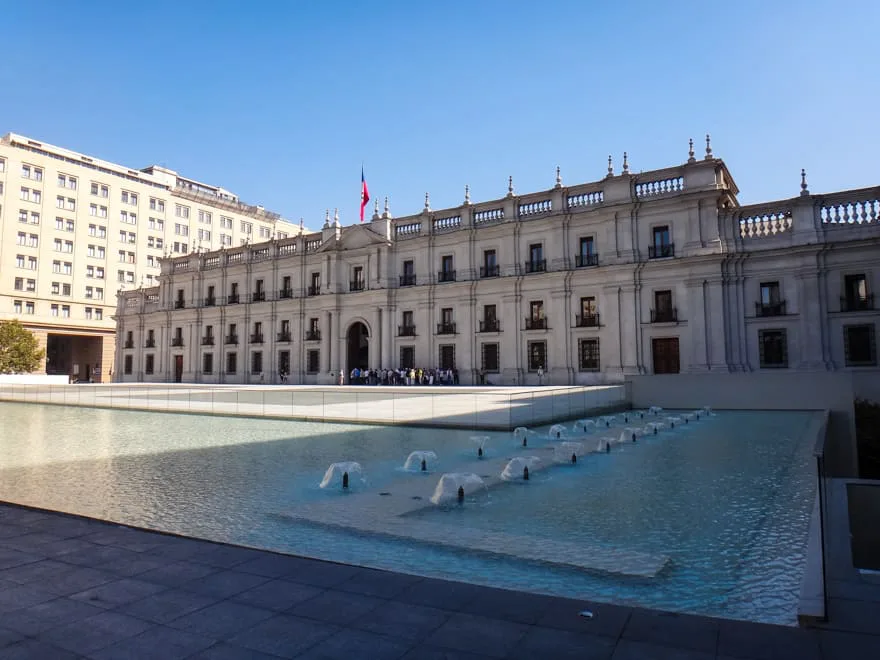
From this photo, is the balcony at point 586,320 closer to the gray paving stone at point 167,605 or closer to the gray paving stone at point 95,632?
the gray paving stone at point 167,605

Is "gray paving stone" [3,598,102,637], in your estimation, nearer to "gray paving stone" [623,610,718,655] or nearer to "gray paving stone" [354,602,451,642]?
"gray paving stone" [354,602,451,642]

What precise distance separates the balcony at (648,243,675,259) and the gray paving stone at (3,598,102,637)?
3153cm

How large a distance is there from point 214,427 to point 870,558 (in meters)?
13.3

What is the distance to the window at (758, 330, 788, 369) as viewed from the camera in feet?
90.1

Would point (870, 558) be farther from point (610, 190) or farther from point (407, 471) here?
point (610, 190)

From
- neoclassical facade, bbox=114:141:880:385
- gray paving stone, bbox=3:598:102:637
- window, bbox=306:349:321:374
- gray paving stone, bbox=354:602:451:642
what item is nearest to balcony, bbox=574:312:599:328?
neoclassical facade, bbox=114:141:880:385

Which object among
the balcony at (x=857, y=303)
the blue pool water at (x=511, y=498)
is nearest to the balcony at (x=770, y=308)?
the balcony at (x=857, y=303)

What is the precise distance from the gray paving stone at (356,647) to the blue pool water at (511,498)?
113 cm

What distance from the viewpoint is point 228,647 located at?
2.72 meters

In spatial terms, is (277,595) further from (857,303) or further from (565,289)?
(565,289)

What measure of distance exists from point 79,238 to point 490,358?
45710mm

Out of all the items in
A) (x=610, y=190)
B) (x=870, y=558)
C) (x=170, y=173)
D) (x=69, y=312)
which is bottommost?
(x=870, y=558)

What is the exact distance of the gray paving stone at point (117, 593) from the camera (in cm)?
328

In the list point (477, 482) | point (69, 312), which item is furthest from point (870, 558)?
point (69, 312)
